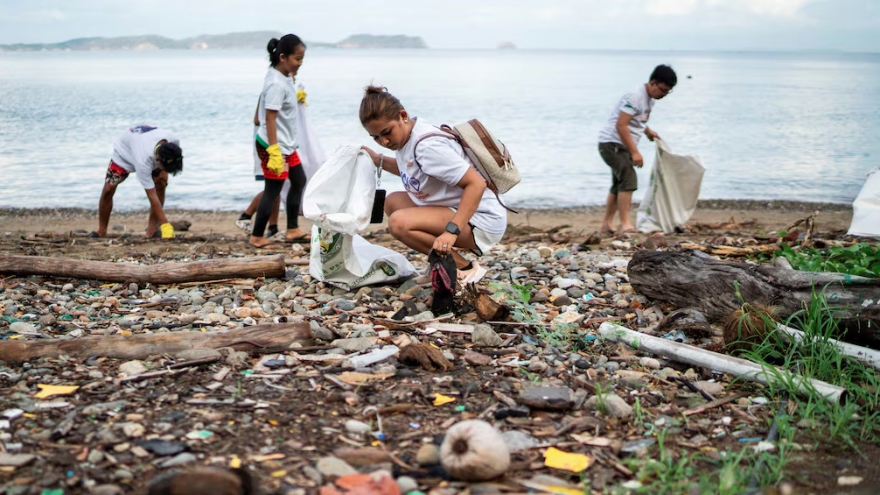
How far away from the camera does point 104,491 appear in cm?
252

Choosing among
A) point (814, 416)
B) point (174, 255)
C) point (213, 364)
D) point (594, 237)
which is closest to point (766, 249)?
point (594, 237)

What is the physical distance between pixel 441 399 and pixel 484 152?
1928 mm

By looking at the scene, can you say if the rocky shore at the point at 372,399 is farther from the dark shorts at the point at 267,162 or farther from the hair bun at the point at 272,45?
the hair bun at the point at 272,45

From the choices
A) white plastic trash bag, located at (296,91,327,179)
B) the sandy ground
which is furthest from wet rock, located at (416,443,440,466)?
the sandy ground

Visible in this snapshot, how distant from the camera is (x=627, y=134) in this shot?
26.6 feet

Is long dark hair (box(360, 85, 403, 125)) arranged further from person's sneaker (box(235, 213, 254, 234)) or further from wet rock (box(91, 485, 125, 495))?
person's sneaker (box(235, 213, 254, 234))

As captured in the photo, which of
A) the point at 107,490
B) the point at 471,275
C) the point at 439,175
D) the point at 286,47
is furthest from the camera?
the point at 286,47

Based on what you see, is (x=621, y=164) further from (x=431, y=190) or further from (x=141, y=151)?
(x=141, y=151)

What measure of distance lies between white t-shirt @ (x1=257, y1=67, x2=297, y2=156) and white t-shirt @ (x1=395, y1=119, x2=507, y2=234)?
2.48 metres

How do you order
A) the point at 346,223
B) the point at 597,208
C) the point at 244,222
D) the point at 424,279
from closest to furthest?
1. the point at 346,223
2. the point at 424,279
3. the point at 244,222
4. the point at 597,208

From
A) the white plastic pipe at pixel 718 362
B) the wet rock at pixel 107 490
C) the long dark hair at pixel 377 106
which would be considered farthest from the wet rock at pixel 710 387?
the wet rock at pixel 107 490

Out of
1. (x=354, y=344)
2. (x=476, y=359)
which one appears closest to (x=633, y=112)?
(x=476, y=359)

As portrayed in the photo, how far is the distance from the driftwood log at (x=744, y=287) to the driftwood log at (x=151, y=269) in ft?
8.48

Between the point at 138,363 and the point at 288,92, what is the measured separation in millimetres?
Result: 4051
